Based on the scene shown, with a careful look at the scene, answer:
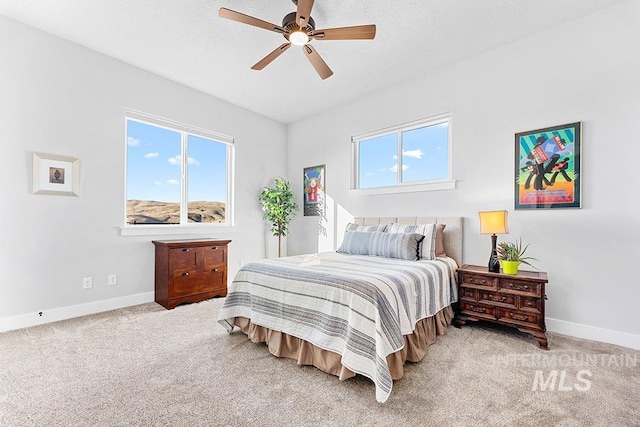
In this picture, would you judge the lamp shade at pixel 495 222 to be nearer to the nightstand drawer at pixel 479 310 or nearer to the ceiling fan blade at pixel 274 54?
the nightstand drawer at pixel 479 310

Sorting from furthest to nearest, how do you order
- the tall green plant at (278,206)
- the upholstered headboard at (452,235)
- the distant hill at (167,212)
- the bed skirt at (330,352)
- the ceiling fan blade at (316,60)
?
the tall green plant at (278,206)
the distant hill at (167,212)
the upholstered headboard at (452,235)
the ceiling fan blade at (316,60)
the bed skirt at (330,352)

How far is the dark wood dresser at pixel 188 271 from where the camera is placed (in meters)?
3.49

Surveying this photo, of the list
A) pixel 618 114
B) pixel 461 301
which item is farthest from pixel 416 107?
pixel 461 301

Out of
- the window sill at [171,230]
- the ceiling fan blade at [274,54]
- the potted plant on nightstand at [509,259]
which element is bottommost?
the potted plant on nightstand at [509,259]

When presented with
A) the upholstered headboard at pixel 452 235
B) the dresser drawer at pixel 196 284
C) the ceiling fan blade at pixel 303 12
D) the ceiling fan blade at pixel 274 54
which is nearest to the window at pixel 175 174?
the dresser drawer at pixel 196 284

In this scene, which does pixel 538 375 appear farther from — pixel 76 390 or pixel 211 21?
pixel 211 21

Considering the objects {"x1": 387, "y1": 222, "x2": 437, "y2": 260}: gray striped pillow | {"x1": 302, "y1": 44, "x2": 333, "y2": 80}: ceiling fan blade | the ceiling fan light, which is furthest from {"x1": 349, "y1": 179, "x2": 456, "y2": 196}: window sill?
the ceiling fan light

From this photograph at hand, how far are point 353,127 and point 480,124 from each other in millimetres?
1816

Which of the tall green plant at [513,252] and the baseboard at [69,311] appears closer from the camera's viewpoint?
the tall green plant at [513,252]

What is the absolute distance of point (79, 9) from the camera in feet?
8.58

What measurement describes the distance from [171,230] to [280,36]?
9.19 feet

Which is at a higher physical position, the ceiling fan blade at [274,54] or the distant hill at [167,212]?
the ceiling fan blade at [274,54]

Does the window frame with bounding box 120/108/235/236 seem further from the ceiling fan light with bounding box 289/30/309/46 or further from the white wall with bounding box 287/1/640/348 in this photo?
the white wall with bounding box 287/1/640/348

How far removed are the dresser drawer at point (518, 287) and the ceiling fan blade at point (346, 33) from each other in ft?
7.91
